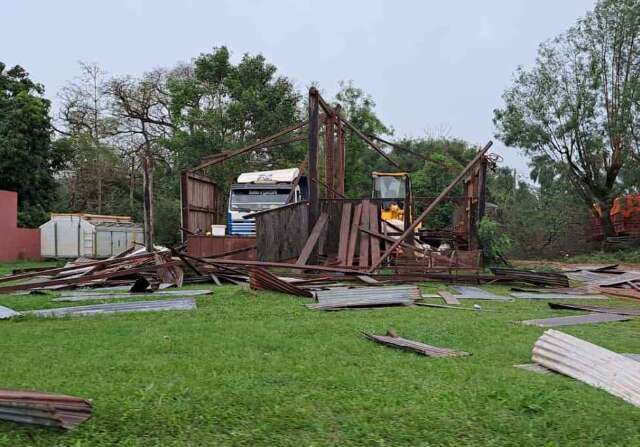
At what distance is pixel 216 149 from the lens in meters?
30.0

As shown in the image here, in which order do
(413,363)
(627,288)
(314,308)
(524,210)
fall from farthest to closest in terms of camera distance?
(524,210) < (627,288) < (314,308) < (413,363)

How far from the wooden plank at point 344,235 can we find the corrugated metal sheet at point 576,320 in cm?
657

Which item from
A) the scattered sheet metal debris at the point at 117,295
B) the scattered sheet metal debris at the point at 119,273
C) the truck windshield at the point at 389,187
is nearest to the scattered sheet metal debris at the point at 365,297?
the scattered sheet metal debris at the point at 117,295

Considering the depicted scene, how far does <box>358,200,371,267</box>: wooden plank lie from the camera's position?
14220 mm

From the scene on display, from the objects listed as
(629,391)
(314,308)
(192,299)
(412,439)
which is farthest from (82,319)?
(629,391)

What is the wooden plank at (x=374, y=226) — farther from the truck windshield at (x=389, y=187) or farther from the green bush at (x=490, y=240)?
the truck windshield at (x=389, y=187)

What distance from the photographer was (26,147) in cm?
3102

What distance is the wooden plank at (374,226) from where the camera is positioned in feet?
46.3

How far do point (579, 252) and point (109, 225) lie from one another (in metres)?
22.2

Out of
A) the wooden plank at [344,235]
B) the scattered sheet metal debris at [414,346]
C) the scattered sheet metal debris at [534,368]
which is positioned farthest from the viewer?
the wooden plank at [344,235]

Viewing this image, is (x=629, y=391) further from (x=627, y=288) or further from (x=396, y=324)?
(x=627, y=288)

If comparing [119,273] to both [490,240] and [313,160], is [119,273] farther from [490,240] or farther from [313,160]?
[490,240]

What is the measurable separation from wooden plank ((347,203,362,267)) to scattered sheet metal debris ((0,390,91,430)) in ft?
35.5

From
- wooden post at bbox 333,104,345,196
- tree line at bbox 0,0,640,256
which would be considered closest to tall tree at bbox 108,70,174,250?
tree line at bbox 0,0,640,256
